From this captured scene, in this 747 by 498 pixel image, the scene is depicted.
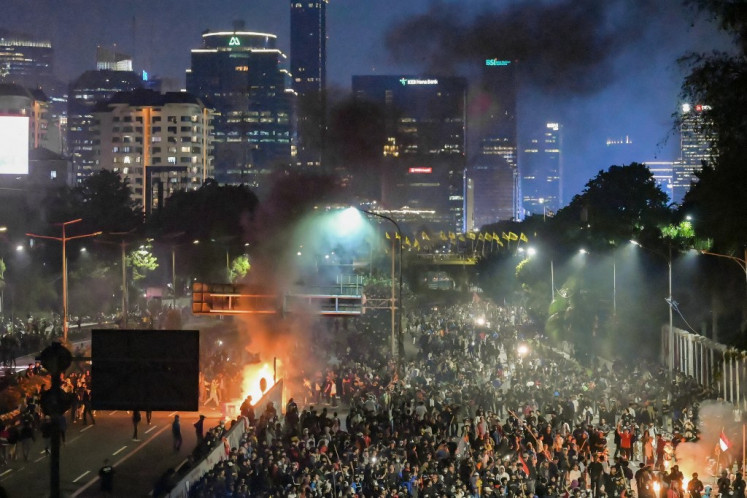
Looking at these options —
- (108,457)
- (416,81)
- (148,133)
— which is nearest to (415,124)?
(416,81)

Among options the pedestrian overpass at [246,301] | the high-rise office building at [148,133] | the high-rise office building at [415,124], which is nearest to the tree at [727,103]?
the pedestrian overpass at [246,301]

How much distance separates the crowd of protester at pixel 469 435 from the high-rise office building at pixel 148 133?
145m

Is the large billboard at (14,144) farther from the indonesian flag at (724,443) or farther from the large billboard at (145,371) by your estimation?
the large billboard at (145,371)

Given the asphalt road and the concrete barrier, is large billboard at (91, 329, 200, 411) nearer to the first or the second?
the concrete barrier

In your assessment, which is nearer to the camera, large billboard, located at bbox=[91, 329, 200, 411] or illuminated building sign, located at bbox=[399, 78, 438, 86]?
large billboard, located at bbox=[91, 329, 200, 411]

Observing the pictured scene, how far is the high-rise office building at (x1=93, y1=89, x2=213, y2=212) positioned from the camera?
178 metres

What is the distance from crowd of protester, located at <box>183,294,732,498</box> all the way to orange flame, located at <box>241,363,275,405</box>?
1745 millimetres

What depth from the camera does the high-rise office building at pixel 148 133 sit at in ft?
585

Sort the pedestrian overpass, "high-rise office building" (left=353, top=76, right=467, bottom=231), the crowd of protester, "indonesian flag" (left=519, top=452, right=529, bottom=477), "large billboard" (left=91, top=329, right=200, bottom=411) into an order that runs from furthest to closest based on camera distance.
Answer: "high-rise office building" (left=353, top=76, right=467, bottom=231) → the pedestrian overpass → "indonesian flag" (left=519, top=452, right=529, bottom=477) → the crowd of protester → "large billboard" (left=91, top=329, right=200, bottom=411)

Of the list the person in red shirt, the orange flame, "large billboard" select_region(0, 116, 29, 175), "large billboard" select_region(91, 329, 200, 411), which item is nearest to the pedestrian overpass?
the orange flame

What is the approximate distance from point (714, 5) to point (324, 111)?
3838cm

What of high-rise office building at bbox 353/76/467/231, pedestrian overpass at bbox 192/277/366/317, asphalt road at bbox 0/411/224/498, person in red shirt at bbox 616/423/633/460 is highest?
high-rise office building at bbox 353/76/467/231

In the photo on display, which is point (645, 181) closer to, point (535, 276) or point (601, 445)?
point (535, 276)

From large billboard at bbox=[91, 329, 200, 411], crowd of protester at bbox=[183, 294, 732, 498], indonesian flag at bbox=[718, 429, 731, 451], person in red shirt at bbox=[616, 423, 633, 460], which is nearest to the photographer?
large billboard at bbox=[91, 329, 200, 411]
